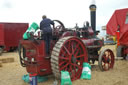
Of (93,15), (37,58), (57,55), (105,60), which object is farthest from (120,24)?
(37,58)

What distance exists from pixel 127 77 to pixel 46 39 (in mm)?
2955

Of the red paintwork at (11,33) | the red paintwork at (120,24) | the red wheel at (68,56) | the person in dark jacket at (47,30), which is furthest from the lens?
the red paintwork at (11,33)

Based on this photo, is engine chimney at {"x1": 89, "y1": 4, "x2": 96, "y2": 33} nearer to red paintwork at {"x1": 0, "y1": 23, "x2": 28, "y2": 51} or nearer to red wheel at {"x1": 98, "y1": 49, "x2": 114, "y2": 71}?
red wheel at {"x1": 98, "y1": 49, "x2": 114, "y2": 71}

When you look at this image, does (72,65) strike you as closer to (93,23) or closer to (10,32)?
(93,23)

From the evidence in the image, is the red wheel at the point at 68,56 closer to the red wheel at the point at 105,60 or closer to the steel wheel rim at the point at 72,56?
the steel wheel rim at the point at 72,56

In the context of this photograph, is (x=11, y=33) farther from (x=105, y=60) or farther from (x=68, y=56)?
(x=68, y=56)

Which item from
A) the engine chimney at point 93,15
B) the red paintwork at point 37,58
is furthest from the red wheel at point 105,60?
the red paintwork at point 37,58

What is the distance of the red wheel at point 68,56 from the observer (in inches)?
181

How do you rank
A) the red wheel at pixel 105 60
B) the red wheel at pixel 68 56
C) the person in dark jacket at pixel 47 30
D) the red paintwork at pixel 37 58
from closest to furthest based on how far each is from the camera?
the red wheel at pixel 68 56
the red paintwork at pixel 37 58
the person in dark jacket at pixel 47 30
the red wheel at pixel 105 60

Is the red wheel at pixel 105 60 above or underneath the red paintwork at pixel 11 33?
underneath

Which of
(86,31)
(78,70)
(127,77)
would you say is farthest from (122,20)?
(78,70)

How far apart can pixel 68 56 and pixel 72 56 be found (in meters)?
0.16

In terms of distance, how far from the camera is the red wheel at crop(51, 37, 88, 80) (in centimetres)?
461

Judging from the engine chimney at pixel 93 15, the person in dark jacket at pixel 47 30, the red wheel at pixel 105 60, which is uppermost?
the engine chimney at pixel 93 15
